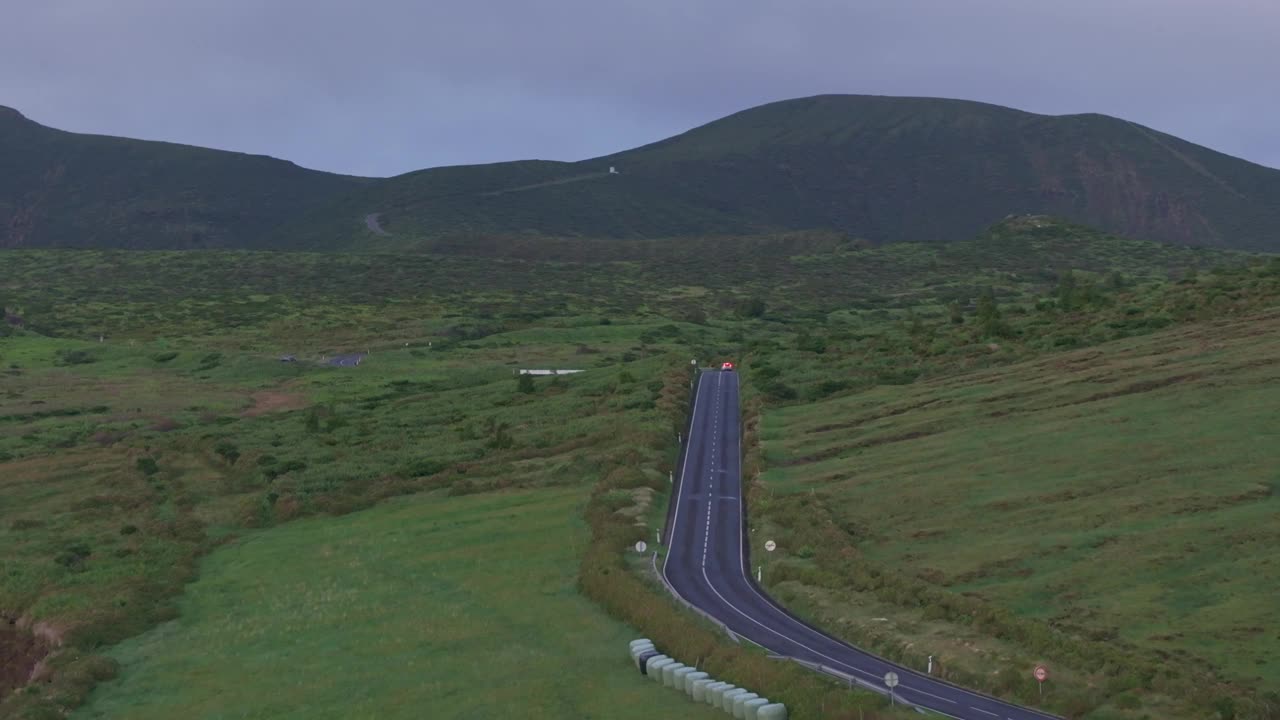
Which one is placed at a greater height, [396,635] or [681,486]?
[681,486]

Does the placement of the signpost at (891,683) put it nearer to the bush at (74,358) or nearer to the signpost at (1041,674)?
the signpost at (1041,674)

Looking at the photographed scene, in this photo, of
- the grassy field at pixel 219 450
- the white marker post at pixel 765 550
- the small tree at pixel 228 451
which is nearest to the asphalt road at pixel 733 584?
the white marker post at pixel 765 550

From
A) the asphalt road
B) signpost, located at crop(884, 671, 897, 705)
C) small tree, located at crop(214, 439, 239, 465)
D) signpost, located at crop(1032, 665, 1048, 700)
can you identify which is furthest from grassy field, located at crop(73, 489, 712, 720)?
small tree, located at crop(214, 439, 239, 465)

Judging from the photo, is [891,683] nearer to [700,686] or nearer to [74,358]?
[700,686]

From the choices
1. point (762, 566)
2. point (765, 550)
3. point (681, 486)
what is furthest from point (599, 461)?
point (762, 566)

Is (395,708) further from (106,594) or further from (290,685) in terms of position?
(106,594)

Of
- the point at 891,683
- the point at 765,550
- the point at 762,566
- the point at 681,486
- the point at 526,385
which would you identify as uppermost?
the point at 526,385
